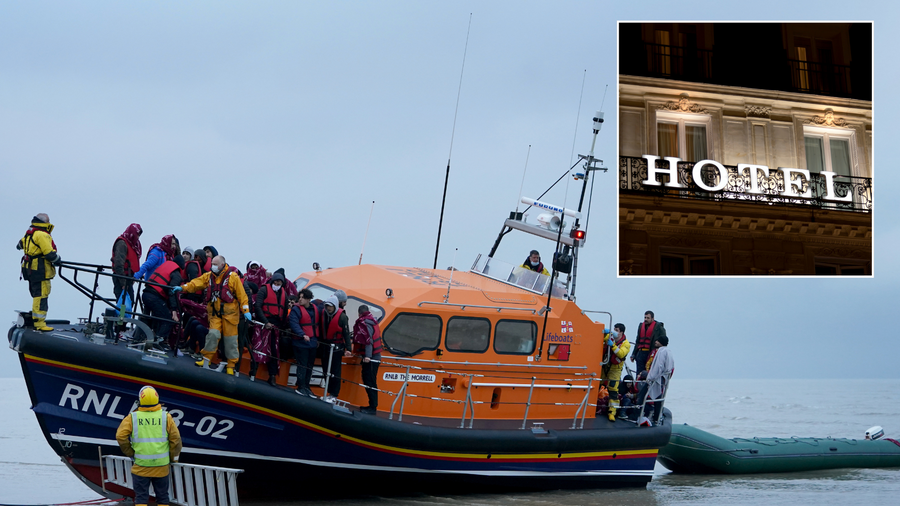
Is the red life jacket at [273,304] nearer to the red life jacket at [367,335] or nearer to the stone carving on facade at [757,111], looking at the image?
the red life jacket at [367,335]

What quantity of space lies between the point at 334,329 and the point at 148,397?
6.82 ft

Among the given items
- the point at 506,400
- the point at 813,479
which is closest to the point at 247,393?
the point at 506,400

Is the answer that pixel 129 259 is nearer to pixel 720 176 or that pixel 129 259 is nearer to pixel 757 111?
pixel 720 176

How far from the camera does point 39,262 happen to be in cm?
775

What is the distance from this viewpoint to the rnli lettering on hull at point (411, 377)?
9.07 metres

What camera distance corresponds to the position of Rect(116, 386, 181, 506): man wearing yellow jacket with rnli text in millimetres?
7199

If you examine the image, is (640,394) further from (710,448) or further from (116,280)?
(116,280)

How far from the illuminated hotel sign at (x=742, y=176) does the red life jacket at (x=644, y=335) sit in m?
4.73

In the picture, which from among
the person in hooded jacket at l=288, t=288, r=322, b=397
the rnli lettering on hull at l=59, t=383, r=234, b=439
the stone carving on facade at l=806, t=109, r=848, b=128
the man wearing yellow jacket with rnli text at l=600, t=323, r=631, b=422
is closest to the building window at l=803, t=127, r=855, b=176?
the stone carving on facade at l=806, t=109, r=848, b=128

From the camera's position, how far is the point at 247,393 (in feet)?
26.5

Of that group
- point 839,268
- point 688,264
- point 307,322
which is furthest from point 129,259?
point 839,268

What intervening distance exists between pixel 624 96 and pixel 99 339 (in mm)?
11562

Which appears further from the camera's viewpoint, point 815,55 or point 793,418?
point 793,418

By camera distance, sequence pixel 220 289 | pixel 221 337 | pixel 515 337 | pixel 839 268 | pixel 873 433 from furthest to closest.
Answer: pixel 839 268 → pixel 873 433 → pixel 515 337 → pixel 221 337 → pixel 220 289
